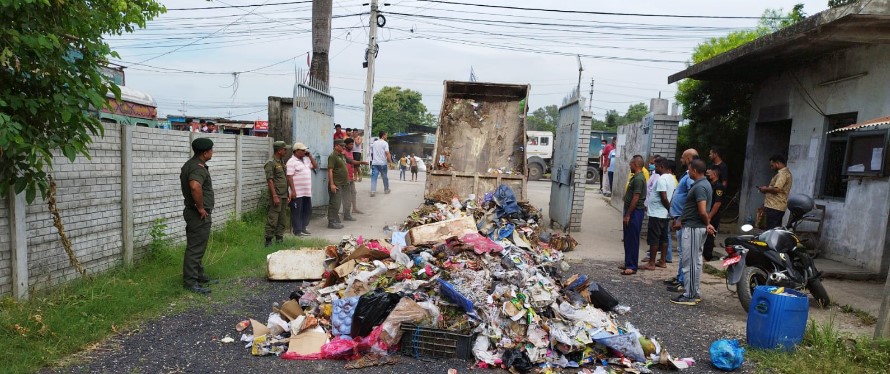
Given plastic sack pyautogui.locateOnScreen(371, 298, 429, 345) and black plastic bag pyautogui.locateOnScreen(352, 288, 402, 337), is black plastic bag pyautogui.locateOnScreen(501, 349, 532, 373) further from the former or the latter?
black plastic bag pyautogui.locateOnScreen(352, 288, 402, 337)

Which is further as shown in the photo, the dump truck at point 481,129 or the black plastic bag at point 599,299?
the dump truck at point 481,129

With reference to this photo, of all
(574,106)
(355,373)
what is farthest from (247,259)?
(574,106)

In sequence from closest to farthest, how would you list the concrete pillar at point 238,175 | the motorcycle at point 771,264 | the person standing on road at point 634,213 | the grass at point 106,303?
the grass at point 106,303 < the motorcycle at point 771,264 < the person standing on road at point 634,213 < the concrete pillar at point 238,175

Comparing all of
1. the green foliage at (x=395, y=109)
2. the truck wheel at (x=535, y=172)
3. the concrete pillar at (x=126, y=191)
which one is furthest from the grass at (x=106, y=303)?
the green foliage at (x=395, y=109)

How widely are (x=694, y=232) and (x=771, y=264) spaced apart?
2.55ft

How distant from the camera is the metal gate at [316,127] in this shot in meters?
8.54

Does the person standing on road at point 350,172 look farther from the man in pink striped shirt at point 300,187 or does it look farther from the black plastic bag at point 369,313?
the black plastic bag at point 369,313

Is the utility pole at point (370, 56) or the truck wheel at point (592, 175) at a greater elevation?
the utility pole at point (370, 56)

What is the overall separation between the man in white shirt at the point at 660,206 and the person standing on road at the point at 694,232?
0.95 meters

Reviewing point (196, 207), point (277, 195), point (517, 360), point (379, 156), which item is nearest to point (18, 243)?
point (196, 207)

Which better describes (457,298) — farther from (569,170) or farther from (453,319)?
(569,170)

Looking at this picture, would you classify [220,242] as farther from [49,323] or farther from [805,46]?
[805,46]

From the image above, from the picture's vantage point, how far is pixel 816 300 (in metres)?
5.40

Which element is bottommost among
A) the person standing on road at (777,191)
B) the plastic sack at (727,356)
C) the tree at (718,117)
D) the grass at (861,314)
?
the plastic sack at (727,356)
